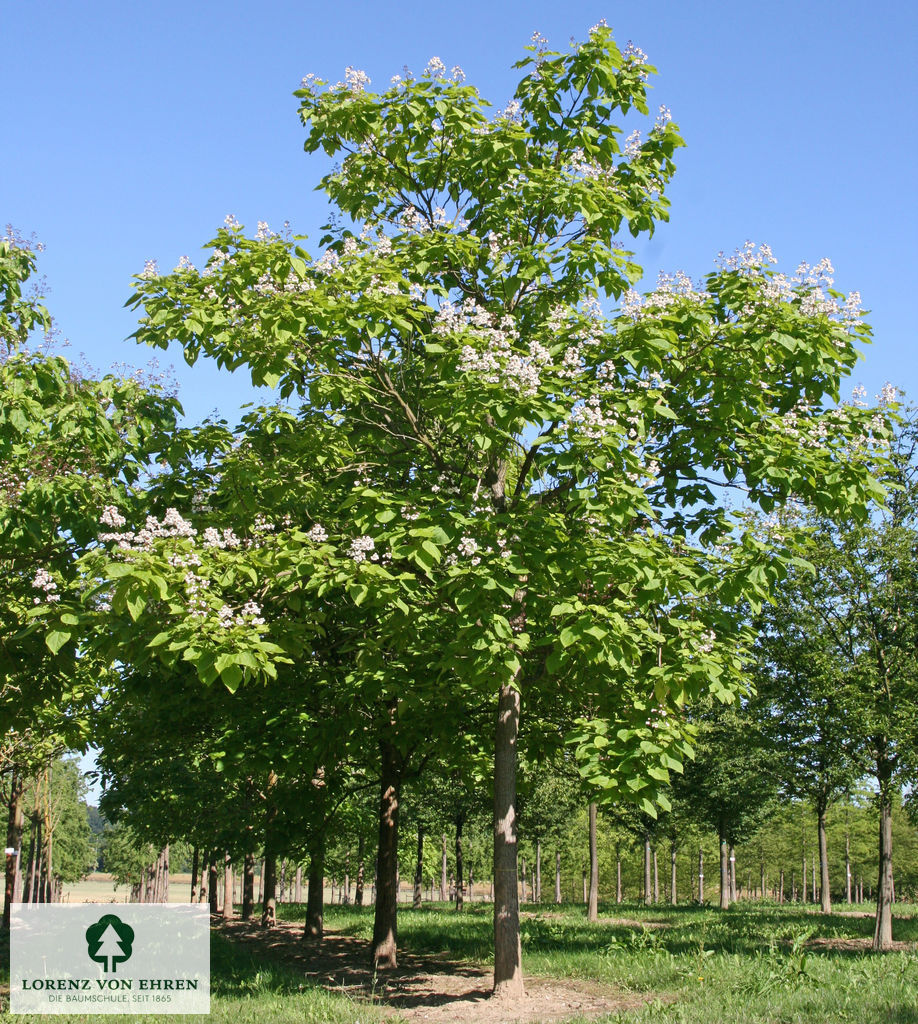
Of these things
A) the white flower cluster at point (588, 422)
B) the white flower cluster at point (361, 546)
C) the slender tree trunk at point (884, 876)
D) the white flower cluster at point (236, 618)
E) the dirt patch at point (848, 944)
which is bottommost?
the dirt patch at point (848, 944)

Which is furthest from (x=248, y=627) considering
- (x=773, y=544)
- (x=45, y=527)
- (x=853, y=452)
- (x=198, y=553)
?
(x=853, y=452)

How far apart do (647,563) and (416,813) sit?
2629 cm

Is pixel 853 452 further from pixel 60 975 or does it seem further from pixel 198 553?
pixel 60 975

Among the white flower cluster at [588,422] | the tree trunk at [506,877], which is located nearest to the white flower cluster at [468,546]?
the white flower cluster at [588,422]

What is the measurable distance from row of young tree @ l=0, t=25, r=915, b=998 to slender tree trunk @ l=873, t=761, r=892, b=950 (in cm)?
905

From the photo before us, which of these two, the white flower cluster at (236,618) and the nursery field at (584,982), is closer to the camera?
the white flower cluster at (236,618)

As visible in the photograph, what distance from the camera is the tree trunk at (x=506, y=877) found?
10.2 m

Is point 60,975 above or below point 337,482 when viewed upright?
below

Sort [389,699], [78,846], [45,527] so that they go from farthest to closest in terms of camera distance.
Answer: [78,846] → [389,699] → [45,527]

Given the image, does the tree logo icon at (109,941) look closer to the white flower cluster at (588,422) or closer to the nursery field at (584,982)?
the nursery field at (584,982)

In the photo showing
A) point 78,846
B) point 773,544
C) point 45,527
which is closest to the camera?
point 773,544

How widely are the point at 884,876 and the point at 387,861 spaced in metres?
11.0

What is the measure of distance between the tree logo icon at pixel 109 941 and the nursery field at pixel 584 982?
4.66 ft

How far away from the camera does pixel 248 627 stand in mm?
8086
